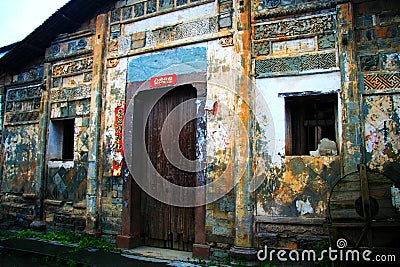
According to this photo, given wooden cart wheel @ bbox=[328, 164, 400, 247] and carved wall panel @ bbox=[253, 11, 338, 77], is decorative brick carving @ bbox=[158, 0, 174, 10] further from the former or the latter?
wooden cart wheel @ bbox=[328, 164, 400, 247]

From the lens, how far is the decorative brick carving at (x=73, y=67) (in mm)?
7434

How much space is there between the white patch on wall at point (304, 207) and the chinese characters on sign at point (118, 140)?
3642 millimetres

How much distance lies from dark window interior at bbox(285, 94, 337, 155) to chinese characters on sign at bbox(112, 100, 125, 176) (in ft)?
11.2

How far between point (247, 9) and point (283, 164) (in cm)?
284

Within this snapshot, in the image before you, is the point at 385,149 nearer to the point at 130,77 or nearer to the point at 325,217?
the point at 325,217

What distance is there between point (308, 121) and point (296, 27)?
5.29 feet

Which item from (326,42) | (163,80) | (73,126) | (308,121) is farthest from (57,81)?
(326,42)

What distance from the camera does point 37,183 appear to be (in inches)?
299

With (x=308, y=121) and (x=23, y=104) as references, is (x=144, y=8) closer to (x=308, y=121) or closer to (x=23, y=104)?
(x=308, y=121)

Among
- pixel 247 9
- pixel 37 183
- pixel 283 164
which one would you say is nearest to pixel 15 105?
pixel 37 183

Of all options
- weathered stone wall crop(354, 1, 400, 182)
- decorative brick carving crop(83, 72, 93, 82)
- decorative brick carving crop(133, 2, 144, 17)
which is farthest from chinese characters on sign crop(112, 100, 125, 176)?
weathered stone wall crop(354, 1, 400, 182)

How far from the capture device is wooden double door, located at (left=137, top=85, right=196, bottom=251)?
19.9 feet

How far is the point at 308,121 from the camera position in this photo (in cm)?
538

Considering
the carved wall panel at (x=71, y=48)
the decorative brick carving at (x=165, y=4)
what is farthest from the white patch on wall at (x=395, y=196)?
the carved wall panel at (x=71, y=48)
